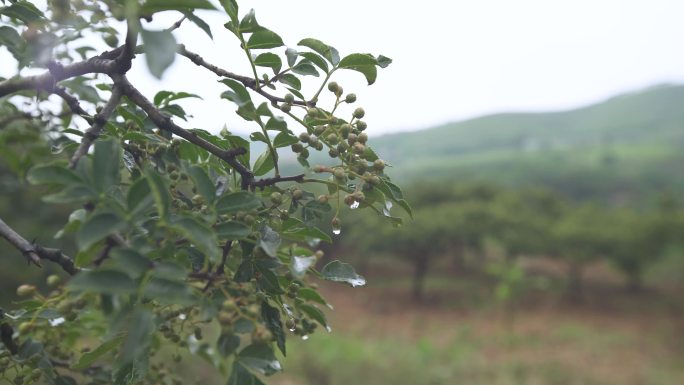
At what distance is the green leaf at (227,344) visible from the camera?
2.24 feet

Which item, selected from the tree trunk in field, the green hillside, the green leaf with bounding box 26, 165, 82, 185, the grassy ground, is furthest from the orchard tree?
the green hillside

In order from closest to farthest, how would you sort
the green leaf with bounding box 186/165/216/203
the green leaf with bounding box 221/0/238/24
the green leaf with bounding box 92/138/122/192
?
1. the green leaf with bounding box 92/138/122/192
2. the green leaf with bounding box 186/165/216/203
3. the green leaf with bounding box 221/0/238/24

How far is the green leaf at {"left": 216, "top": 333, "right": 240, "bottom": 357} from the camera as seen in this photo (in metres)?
0.68

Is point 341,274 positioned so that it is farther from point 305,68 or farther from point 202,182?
point 305,68

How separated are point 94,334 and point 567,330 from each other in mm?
11435

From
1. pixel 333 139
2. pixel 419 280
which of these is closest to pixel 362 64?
pixel 333 139

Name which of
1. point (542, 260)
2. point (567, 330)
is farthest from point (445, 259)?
point (567, 330)

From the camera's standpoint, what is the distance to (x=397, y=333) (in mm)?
11672

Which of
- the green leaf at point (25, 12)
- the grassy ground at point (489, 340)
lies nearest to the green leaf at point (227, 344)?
the green leaf at point (25, 12)

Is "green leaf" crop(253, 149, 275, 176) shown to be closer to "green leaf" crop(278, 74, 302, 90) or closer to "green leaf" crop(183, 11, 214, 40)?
"green leaf" crop(278, 74, 302, 90)

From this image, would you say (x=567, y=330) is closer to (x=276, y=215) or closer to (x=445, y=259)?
(x=445, y=259)

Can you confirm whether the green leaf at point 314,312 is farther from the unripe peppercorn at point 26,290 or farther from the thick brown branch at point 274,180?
the unripe peppercorn at point 26,290

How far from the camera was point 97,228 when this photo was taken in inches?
23.5

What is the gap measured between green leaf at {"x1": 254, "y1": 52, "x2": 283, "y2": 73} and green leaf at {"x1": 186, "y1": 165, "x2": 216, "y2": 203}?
0.90ft
